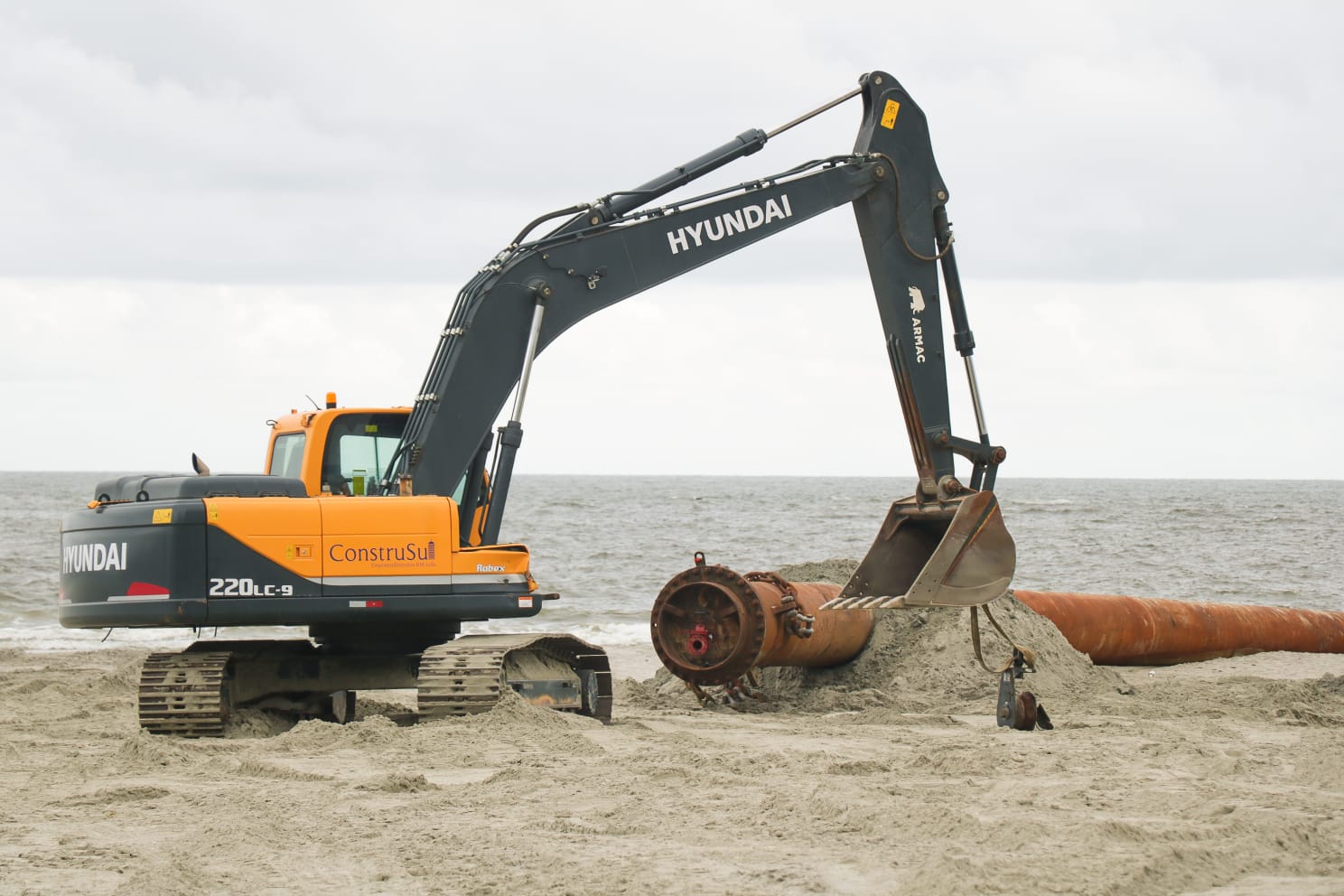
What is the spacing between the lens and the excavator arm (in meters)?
9.91

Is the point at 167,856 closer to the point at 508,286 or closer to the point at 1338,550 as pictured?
the point at 508,286

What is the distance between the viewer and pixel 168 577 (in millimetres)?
9188

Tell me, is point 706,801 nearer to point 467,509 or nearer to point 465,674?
point 465,674

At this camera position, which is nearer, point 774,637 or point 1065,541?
point 774,637

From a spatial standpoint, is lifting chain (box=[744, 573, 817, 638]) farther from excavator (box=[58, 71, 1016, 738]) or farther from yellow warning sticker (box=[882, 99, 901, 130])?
yellow warning sticker (box=[882, 99, 901, 130])

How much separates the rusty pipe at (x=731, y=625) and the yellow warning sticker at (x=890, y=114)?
350cm

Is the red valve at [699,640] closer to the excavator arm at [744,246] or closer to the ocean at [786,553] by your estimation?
the excavator arm at [744,246]

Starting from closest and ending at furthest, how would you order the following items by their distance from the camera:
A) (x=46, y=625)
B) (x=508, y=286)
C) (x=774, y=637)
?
(x=508, y=286) < (x=774, y=637) < (x=46, y=625)

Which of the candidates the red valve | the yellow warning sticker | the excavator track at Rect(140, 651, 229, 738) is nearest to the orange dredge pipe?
the red valve

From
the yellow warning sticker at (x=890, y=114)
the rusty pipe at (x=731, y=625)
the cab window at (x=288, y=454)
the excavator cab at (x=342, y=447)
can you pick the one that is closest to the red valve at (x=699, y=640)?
the rusty pipe at (x=731, y=625)

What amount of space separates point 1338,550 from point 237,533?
34311 mm

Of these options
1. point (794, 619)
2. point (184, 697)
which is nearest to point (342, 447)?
point (184, 697)

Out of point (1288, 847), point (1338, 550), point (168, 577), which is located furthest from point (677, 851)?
point (1338, 550)

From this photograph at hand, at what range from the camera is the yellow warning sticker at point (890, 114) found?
36.7 feet
